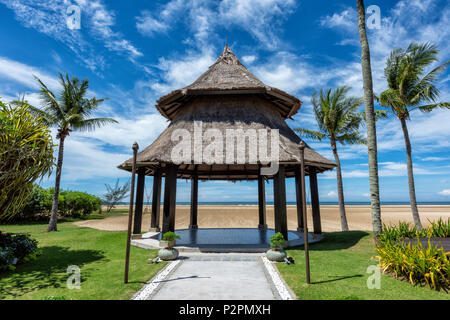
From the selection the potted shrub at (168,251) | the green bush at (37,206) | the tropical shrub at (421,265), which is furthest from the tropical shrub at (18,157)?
the green bush at (37,206)

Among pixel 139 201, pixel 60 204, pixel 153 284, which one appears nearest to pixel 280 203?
pixel 153 284

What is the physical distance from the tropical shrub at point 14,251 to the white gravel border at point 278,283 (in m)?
9.52

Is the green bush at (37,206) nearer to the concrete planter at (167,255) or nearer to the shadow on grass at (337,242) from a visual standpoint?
the concrete planter at (167,255)

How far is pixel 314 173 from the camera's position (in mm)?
14359

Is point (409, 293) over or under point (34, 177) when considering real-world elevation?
under

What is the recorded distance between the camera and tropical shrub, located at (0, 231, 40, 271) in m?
8.13

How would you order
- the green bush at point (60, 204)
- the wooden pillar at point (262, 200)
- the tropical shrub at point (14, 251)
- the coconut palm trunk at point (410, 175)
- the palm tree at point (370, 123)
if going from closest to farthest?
1. the tropical shrub at point (14, 251)
2. the palm tree at point (370, 123)
3. the coconut palm trunk at point (410, 175)
4. the wooden pillar at point (262, 200)
5. the green bush at point (60, 204)

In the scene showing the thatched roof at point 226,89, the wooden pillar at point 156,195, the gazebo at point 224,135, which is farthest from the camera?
the wooden pillar at point 156,195

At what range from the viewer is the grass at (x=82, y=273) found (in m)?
6.18

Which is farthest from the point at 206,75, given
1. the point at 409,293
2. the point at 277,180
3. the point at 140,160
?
the point at 409,293

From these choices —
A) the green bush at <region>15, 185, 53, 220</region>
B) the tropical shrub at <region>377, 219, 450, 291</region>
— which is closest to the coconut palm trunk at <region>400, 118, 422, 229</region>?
the tropical shrub at <region>377, 219, 450, 291</region>

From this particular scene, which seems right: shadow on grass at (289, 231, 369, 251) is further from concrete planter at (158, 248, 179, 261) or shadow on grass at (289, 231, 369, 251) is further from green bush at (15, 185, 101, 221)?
green bush at (15, 185, 101, 221)

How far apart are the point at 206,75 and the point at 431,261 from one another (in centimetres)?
1497
